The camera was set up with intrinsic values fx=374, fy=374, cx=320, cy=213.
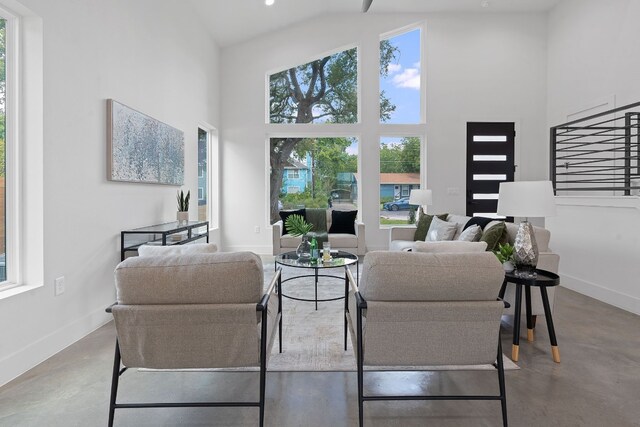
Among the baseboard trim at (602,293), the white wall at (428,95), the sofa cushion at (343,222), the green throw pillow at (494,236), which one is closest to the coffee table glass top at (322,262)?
the green throw pillow at (494,236)

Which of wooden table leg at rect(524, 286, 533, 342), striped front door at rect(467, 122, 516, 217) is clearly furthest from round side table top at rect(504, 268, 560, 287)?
striped front door at rect(467, 122, 516, 217)

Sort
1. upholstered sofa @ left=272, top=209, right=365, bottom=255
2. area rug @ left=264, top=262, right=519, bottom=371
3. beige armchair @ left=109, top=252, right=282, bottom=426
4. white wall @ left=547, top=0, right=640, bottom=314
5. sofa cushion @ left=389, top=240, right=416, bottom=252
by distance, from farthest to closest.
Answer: upholstered sofa @ left=272, top=209, right=365, bottom=255 < sofa cushion @ left=389, top=240, right=416, bottom=252 < white wall @ left=547, top=0, right=640, bottom=314 < area rug @ left=264, top=262, right=519, bottom=371 < beige armchair @ left=109, top=252, right=282, bottom=426

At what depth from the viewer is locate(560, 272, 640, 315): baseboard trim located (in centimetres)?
345

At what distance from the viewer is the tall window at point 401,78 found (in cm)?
666

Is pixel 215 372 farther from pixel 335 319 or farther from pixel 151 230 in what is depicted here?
pixel 151 230

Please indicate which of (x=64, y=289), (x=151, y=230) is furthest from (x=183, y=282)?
(x=151, y=230)

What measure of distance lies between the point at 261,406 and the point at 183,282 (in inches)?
25.1

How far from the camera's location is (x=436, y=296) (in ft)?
Answer: 5.31

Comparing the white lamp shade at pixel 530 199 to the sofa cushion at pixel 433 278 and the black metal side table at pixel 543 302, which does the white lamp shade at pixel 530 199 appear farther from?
the sofa cushion at pixel 433 278

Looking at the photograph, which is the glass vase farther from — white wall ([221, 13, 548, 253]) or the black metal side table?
white wall ([221, 13, 548, 253])

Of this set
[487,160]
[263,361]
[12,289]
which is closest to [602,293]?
[487,160]

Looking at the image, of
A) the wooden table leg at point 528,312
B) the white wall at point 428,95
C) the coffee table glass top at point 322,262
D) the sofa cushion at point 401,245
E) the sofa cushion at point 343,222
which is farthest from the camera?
the white wall at point 428,95

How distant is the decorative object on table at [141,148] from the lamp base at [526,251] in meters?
3.27

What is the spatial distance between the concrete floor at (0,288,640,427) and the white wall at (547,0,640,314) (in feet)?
4.47
